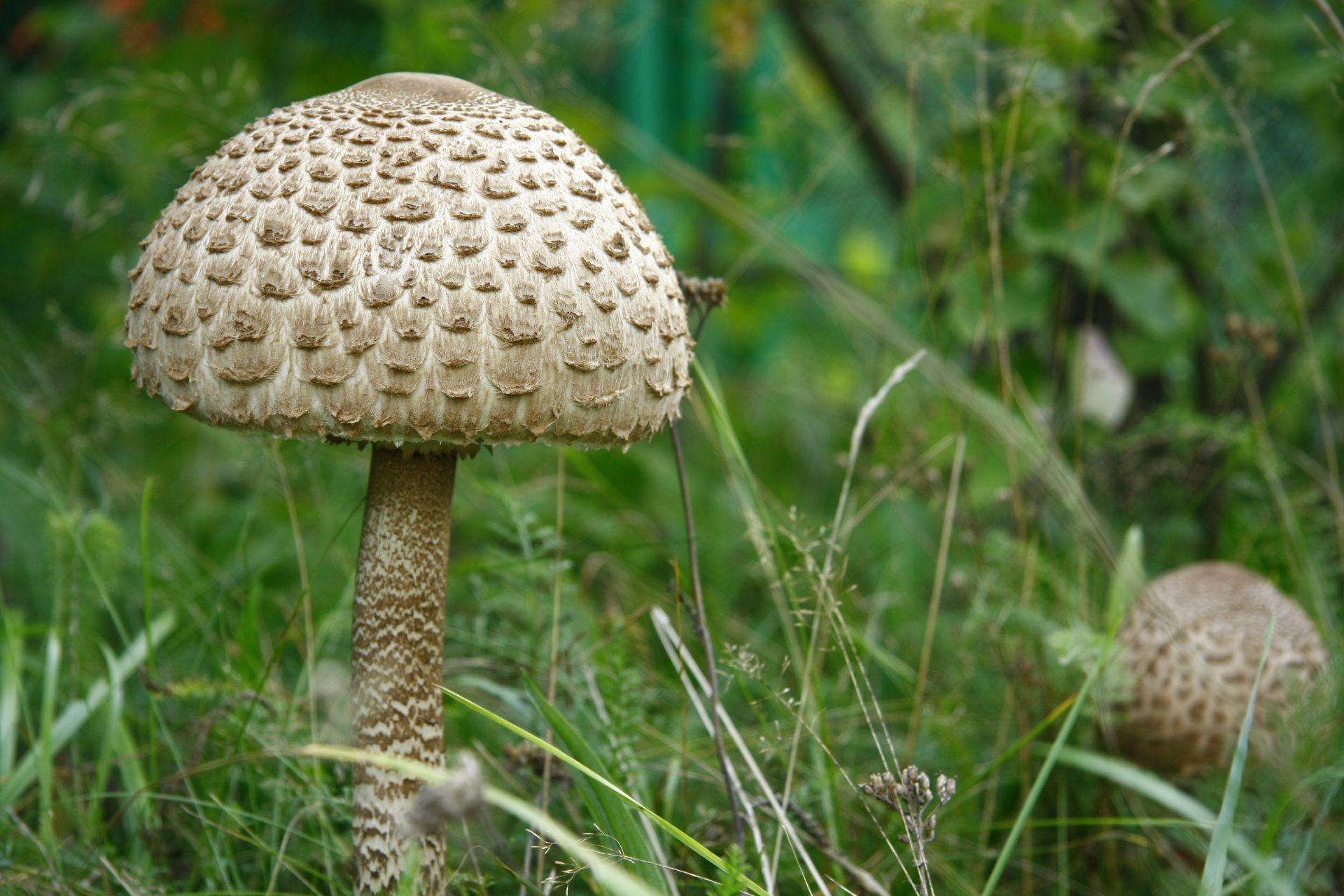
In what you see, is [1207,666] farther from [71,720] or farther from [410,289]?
[71,720]

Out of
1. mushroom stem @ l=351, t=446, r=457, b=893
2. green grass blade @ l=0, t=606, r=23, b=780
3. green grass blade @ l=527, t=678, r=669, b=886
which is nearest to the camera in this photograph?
green grass blade @ l=527, t=678, r=669, b=886

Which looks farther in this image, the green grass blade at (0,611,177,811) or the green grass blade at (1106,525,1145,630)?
the green grass blade at (1106,525,1145,630)

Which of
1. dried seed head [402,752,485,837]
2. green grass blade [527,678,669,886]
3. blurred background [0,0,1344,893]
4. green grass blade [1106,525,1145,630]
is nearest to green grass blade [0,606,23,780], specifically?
blurred background [0,0,1344,893]

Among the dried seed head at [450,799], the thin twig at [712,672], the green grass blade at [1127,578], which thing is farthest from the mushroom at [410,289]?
the green grass blade at [1127,578]

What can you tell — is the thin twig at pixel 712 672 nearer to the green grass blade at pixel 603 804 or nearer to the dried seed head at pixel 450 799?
the green grass blade at pixel 603 804

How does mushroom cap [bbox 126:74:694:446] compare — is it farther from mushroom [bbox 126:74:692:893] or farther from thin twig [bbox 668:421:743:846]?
thin twig [bbox 668:421:743:846]

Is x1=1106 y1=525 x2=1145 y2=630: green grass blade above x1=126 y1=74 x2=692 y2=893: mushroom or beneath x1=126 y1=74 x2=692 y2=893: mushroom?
beneath
